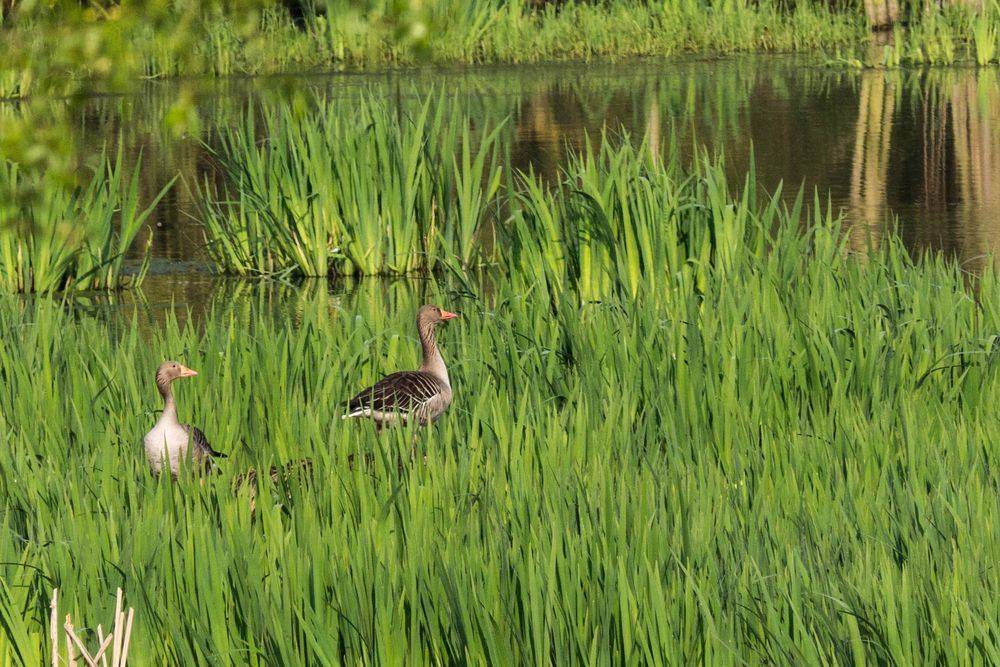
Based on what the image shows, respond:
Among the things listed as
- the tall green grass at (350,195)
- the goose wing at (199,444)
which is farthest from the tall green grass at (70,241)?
the goose wing at (199,444)

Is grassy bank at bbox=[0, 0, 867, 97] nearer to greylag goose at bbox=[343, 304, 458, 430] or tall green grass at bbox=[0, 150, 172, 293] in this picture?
tall green grass at bbox=[0, 150, 172, 293]

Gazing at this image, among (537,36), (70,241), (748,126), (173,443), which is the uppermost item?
(537,36)

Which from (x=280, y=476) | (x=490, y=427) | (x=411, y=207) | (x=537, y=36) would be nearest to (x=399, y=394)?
(x=490, y=427)

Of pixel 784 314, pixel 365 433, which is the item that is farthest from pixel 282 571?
pixel 784 314

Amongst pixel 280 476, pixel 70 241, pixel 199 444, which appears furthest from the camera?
pixel 70 241

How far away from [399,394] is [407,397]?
30mm

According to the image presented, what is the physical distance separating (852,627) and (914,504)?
0.86 m

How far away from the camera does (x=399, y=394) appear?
4797 mm

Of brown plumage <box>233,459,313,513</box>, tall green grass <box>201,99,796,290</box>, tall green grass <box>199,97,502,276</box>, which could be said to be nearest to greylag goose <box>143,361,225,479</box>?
brown plumage <box>233,459,313,513</box>

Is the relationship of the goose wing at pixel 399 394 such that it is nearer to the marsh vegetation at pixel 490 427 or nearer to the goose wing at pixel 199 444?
the marsh vegetation at pixel 490 427

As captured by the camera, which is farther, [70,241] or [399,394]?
[70,241]

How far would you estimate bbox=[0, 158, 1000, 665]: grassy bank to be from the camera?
2943 mm

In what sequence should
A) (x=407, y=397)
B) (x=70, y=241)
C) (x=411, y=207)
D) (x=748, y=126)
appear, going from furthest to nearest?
(x=748, y=126), (x=411, y=207), (x=70, y=241), (x=407, y=397)

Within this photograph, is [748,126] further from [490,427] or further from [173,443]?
[173,443]
